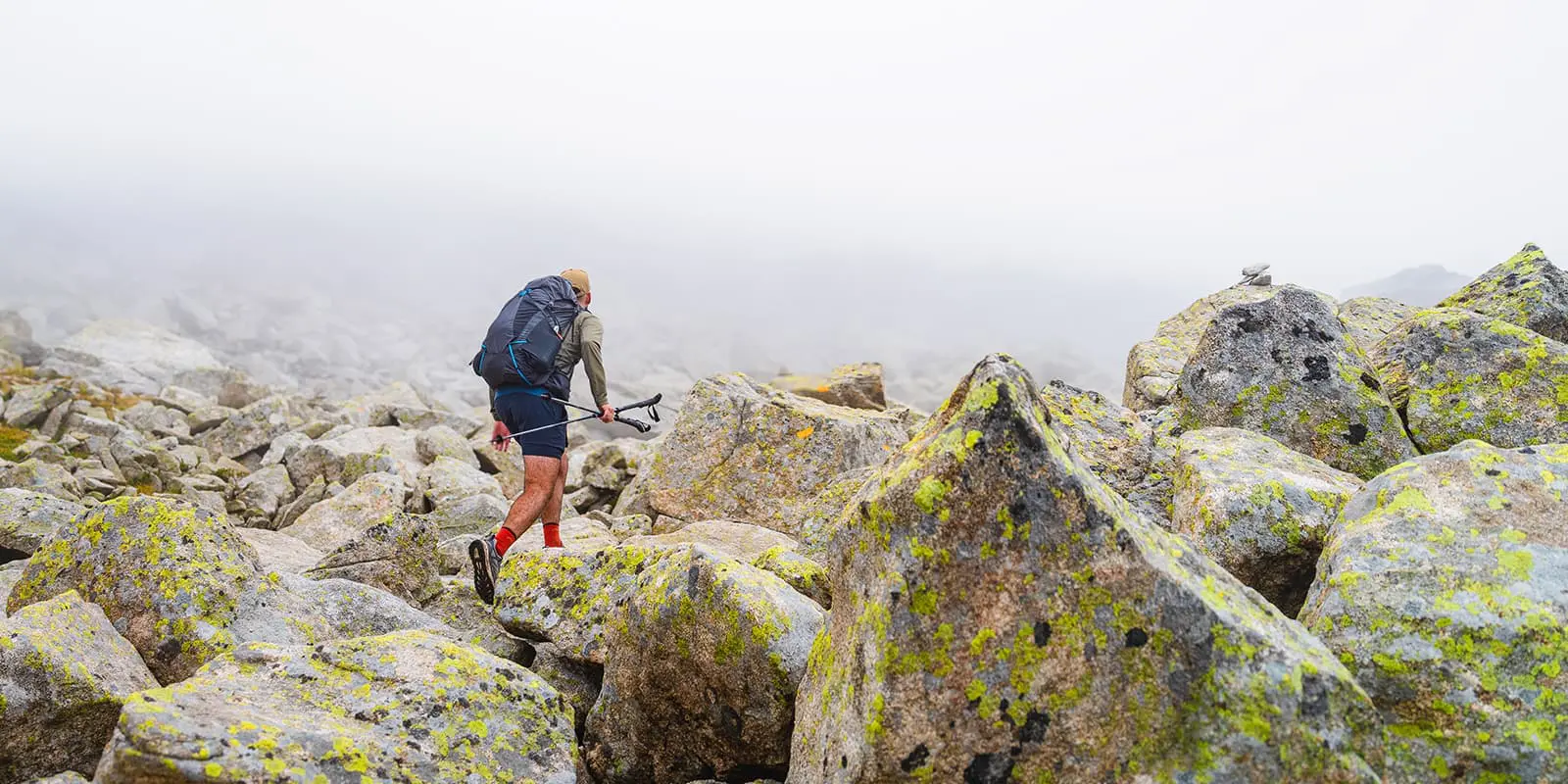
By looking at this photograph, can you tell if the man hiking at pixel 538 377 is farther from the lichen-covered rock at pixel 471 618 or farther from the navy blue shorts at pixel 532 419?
the lichen-covered rock at pixel 471 618

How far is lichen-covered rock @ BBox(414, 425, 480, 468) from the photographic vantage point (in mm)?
29250

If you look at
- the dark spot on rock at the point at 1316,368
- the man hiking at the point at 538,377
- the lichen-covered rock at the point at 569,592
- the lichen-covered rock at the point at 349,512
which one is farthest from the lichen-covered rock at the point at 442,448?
the dark spot on rock at the point at 1316,368

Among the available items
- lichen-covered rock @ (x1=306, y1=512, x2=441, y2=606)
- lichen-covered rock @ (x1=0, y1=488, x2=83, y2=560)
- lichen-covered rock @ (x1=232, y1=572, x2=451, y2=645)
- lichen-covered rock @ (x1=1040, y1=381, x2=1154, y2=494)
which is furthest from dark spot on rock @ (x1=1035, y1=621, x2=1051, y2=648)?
lichen-covered rock @ (x1=0, y1=488, x2=83, y2=560)

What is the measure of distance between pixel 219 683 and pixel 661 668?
3.14 metres

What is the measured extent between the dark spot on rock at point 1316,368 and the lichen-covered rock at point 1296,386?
0.03 ft

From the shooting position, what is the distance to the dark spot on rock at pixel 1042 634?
533 centimetres

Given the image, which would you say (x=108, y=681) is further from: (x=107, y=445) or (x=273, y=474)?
(x=107, y=445)

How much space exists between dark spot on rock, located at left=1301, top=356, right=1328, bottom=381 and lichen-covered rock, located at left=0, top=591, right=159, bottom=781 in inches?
484

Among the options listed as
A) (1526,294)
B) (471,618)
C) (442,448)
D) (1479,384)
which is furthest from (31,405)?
(1526,294)

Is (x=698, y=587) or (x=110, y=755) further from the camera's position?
(x=698, y=587)

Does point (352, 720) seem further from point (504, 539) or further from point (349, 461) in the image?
point (349, 461)

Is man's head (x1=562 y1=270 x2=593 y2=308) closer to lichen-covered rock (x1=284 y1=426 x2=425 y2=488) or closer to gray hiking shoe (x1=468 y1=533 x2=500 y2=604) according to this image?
gray hiking shoe (x1=468 y1=533 x2=500 y2=604)

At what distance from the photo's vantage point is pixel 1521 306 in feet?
40.7

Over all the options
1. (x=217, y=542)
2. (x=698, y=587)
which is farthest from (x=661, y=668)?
(x=217, y=542)
